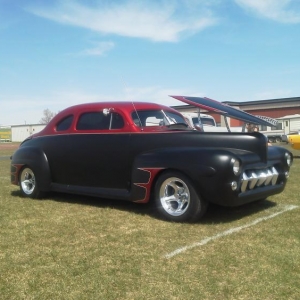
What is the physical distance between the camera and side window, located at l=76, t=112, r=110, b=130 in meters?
6.12

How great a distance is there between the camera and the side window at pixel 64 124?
6.58 meters

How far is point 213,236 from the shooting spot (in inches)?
178

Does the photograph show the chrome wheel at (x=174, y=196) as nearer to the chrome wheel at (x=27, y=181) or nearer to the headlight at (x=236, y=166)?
the headlight at (x=236, y=166)

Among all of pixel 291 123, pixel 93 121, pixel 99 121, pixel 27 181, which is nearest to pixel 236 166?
pixel 99 121

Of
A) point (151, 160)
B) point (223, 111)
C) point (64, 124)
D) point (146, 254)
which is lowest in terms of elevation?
point (146, 254)

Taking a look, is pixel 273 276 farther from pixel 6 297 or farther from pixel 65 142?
pixel 65 142

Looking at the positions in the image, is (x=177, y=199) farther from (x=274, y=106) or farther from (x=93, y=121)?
(x=274, y=106)

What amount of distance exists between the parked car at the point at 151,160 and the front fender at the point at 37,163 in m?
0.02

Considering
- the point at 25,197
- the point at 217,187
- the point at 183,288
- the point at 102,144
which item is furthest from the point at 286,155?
the point at 25,197

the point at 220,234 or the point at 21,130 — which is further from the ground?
the point at 21,130

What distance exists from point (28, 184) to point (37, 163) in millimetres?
637

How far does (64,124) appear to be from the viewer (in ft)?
21.9

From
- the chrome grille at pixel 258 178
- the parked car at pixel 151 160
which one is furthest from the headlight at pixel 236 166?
the chrome grille at pixel 258 178

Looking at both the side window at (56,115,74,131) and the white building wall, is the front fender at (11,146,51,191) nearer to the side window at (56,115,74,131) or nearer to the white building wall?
the side window at (56,115,74,131)
